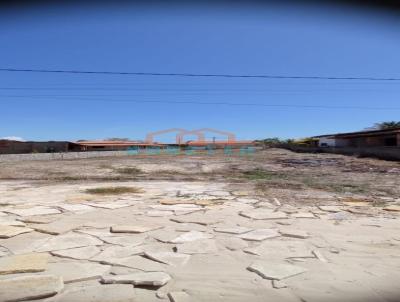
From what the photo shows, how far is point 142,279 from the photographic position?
4180 millimetres

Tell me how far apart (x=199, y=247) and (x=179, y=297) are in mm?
1634

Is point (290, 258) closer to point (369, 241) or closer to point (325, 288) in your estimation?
point (325, 288)

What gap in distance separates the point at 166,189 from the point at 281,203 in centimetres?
387

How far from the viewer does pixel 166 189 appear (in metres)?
11.8

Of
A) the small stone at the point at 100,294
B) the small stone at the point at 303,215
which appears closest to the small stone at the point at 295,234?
the small stone at the point at 303,215

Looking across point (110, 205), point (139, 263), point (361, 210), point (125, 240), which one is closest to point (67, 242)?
point (125, 240)

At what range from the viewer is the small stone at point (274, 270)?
14.2 feet

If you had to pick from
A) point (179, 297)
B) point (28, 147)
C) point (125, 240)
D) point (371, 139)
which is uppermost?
point (371, 139)

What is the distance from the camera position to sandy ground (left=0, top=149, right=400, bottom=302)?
3.96 m

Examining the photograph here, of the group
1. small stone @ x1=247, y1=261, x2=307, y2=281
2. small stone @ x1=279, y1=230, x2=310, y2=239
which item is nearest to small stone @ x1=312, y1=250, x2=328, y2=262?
small stone @ x1=247, y1=261, x2=307, y2=281

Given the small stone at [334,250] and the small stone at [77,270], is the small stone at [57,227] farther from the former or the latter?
the small stone at [334,250]

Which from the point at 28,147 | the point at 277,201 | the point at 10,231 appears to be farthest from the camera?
the point at 28,147

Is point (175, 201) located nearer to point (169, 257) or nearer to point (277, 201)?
point (277, 201)

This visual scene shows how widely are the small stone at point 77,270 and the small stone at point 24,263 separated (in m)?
0.12
